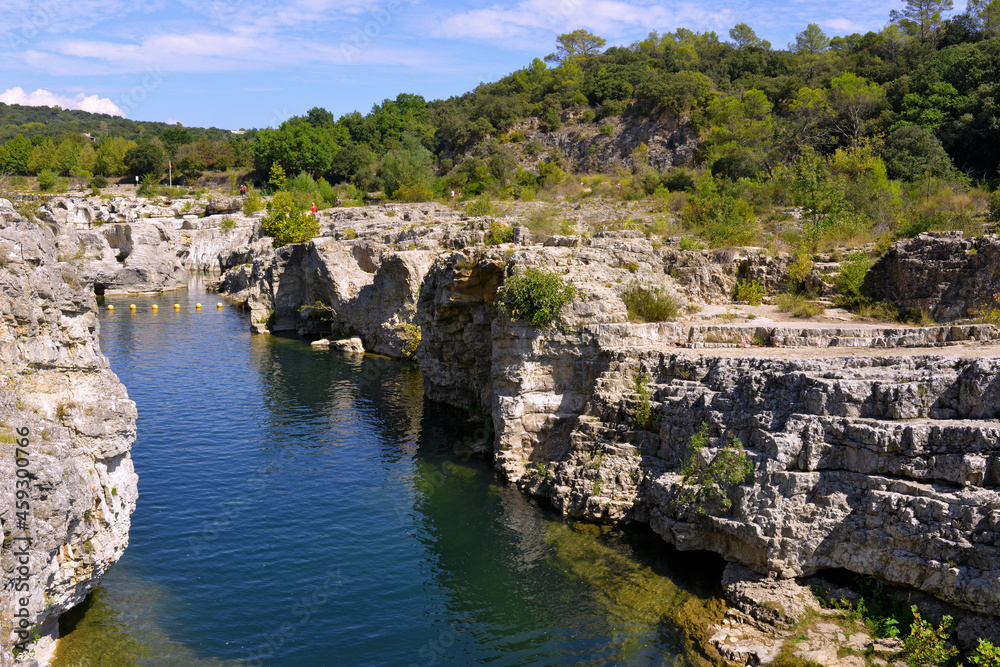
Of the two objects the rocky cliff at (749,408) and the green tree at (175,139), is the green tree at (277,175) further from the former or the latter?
the rocky cliff at (749,408)

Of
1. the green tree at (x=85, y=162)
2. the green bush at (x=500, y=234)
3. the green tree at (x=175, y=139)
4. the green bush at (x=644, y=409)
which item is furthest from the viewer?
the green tree at (x=175, y=139)

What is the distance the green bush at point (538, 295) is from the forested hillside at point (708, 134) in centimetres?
1263

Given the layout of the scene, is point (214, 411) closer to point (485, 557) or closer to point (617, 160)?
point (485, 557)

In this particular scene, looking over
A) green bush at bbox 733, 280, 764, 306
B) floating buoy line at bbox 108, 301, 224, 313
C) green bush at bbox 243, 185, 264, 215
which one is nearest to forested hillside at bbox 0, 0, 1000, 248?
green bush at bbox 733, 280, 764, 306

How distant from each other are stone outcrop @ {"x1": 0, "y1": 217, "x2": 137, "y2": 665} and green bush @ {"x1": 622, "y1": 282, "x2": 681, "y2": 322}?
48.3 feet

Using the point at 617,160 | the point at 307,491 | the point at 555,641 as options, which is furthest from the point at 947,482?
the point at 617,160

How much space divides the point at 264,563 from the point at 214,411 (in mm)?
14136

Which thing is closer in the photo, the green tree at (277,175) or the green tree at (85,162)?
the green tree at (277,175)

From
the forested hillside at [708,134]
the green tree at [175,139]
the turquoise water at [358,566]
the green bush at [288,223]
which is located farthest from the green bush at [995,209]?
the green tree at [175,139]

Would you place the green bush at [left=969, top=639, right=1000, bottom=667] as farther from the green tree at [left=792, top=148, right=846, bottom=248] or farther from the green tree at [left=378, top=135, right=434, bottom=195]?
the green tree at [left=378, top=135, right=434, bottom=195]

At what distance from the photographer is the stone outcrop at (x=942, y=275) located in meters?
22.2

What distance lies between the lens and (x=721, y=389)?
17.1 metres

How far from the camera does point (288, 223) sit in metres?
63.4

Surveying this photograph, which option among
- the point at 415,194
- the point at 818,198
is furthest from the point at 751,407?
the point at 415,194
